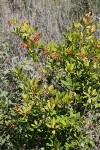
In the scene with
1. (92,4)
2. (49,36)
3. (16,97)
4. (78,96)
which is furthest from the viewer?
(92,4)

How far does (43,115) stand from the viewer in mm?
2062

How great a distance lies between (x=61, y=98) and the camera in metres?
2.04

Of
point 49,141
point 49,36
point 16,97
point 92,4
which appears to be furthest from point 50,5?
point 49,141

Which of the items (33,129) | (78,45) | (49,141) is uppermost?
(78,45)

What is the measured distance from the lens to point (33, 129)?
2.21m

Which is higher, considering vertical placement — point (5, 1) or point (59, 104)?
point (5, 1)

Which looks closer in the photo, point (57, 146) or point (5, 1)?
point (57, 146)

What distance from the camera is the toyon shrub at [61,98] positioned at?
2.06 m

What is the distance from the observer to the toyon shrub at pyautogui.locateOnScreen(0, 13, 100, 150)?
6.74 feet

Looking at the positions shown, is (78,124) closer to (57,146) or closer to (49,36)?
(57,146)

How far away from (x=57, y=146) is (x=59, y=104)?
33 centimetres

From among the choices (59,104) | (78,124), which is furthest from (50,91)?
(78,124)

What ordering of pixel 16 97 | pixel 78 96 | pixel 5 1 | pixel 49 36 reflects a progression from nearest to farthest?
pixel 78 96 → pixel 16 97 → pixel 49 36 → pixel 5 1

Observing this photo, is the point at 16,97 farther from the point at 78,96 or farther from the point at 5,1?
the point at 5,1
